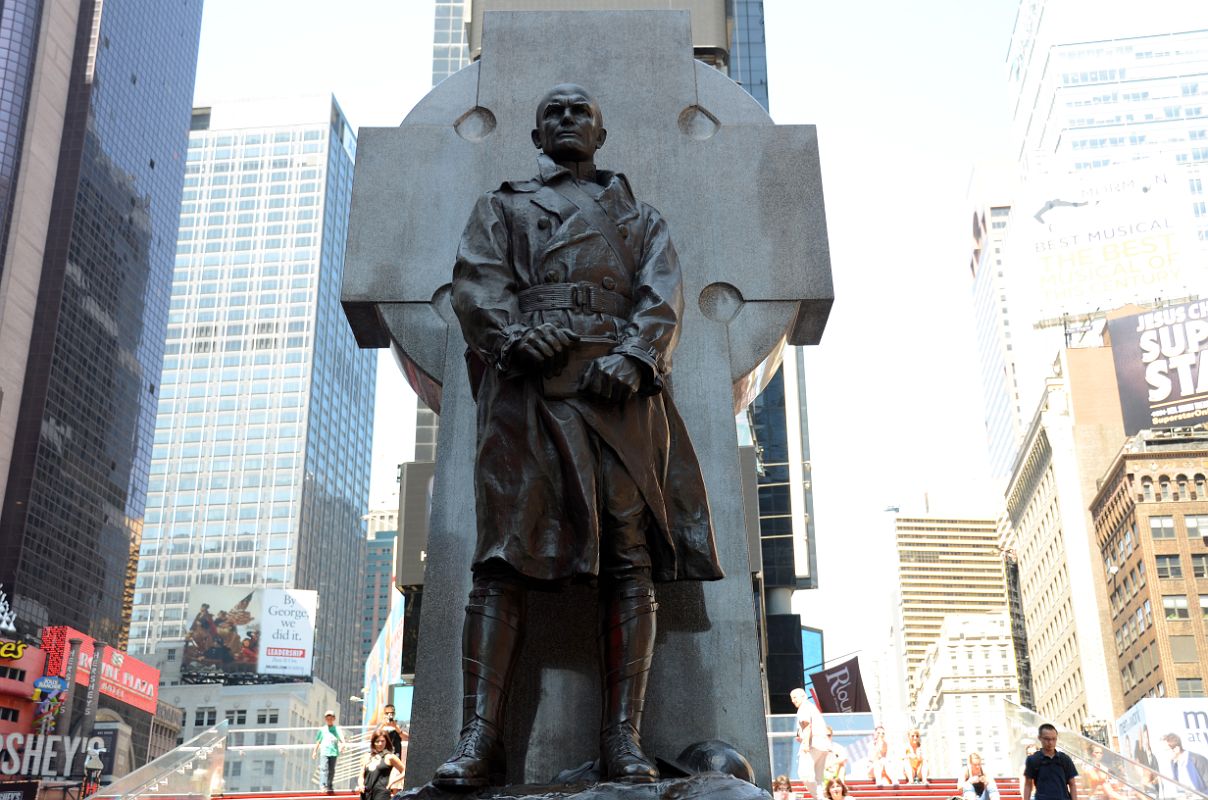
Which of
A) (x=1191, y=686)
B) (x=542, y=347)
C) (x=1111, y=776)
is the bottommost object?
(x=1111, y=776)

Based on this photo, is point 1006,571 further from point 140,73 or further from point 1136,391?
point 140,73

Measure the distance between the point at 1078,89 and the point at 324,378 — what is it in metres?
Answer: 109

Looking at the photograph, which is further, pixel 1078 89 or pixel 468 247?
pixel 1078 89

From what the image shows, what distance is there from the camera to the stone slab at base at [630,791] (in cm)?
422

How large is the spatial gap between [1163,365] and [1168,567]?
47.8 feet

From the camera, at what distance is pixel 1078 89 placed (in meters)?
146

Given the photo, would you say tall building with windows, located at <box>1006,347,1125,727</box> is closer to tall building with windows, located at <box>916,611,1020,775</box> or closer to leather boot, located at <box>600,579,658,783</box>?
tall building with windows, located at <box>916,611,1020,775</box>

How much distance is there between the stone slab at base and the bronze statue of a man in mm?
91

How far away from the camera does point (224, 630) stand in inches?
5012

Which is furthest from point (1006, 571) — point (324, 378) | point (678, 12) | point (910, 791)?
point (678, 12)

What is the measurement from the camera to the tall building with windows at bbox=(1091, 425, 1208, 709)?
81.5 metres

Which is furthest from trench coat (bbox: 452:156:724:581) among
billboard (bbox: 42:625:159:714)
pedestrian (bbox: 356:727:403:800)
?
billboard (bbox: 42:625:159:714)

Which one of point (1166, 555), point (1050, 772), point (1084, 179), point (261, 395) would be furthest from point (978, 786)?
point (261, 395)

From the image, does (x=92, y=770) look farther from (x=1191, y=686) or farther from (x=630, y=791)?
(x=1191, y=686)
